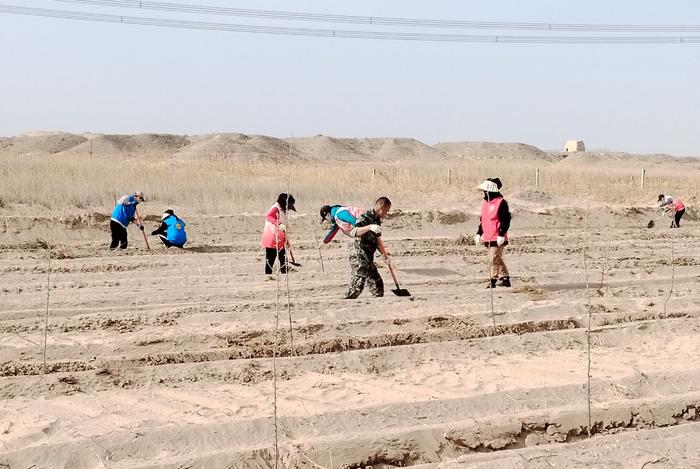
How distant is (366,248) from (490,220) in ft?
6.31

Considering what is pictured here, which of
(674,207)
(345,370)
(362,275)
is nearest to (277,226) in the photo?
(362,275)

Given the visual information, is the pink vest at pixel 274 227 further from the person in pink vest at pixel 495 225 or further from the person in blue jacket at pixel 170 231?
the person in blue jacket at pixel 170 231

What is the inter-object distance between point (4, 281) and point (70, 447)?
21.4 ft

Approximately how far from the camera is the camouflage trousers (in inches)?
305

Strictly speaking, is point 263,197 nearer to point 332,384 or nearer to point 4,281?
point 4,281

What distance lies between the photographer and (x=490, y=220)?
877cm

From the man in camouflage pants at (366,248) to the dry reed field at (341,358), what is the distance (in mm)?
211

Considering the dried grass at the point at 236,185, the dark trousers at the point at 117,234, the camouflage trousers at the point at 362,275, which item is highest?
the dried grass at the point at 236,185

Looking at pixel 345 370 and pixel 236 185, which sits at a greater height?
pixel 236 185

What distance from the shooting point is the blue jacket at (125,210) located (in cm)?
1216

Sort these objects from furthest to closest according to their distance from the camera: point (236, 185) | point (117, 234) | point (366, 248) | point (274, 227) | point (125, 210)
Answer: point (236, 185) < point (117, 234) < point (125, 210) < point (274, 227) < point (366, 248)

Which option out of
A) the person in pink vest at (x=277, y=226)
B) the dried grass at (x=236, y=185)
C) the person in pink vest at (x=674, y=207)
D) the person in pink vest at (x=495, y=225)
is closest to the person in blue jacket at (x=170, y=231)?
the dried grass at (x=236, y=185)

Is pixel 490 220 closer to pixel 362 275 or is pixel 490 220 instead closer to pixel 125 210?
pixel 362 275

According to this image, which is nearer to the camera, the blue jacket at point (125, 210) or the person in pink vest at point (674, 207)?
the blue jacket at point (125, 210)
